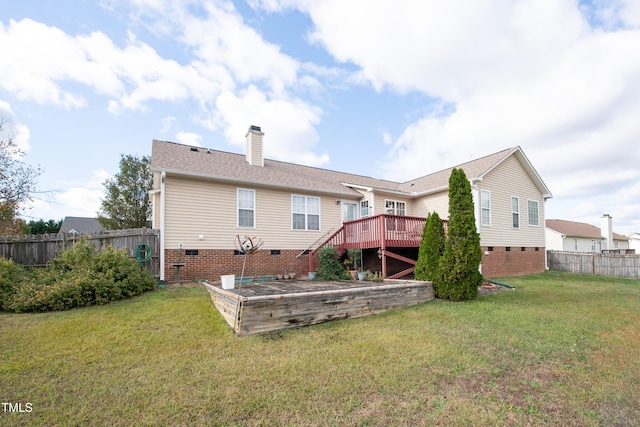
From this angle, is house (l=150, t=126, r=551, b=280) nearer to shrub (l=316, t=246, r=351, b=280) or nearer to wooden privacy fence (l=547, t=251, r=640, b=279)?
shrub (l=316, t=246, r=351, b=280)

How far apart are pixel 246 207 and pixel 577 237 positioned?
31.3 metres

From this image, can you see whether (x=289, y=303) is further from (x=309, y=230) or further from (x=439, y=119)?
(x=439, y=119)

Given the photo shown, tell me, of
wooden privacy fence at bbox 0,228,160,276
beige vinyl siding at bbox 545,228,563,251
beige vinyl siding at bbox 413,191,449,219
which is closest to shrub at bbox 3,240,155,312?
wooden privacy fence at bbox 0,228,160,276

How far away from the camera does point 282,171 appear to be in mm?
13531

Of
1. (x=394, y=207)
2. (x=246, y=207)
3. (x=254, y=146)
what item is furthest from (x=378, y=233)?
(x=254, y=146)

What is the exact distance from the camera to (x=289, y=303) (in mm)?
5285

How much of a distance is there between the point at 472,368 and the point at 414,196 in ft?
37.7

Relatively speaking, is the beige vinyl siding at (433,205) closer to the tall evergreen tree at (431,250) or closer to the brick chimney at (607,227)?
the tall evergreen tree at (431,250)

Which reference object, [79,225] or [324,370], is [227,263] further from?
[79,225]

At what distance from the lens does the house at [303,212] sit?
1017 centimetres

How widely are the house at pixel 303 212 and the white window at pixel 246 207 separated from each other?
38mm

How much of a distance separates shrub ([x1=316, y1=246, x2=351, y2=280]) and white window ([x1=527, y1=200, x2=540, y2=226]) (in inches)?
439

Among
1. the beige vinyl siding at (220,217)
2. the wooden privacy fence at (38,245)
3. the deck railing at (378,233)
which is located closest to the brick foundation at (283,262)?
the beige vinyl siding at (220,217)

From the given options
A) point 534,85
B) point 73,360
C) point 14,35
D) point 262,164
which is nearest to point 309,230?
point 262,164
